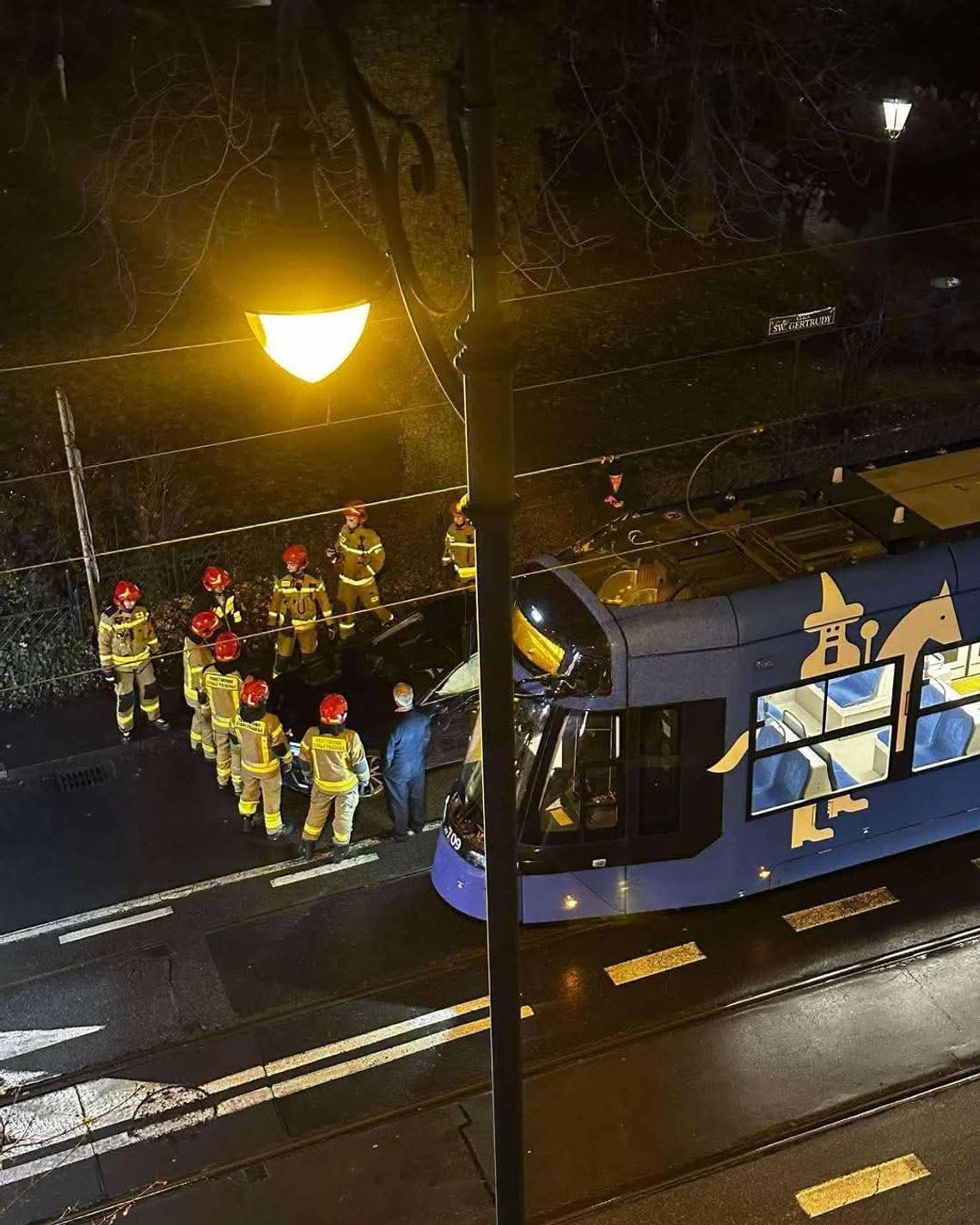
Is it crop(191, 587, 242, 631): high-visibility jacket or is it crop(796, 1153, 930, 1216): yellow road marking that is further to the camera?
crop(191, 587, 242, 631): high-visibility jacket

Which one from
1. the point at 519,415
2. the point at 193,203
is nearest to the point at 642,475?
the point at 519,415

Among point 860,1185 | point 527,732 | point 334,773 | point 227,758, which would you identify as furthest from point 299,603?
point 860,1185

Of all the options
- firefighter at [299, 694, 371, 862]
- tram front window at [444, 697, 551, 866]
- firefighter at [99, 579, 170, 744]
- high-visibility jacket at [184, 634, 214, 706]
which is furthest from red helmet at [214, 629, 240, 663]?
tram front window at [444, 697, 551, 866]

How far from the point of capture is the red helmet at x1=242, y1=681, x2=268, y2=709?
10273 mm

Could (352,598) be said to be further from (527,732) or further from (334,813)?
(527,732)

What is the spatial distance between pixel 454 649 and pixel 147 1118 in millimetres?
5488

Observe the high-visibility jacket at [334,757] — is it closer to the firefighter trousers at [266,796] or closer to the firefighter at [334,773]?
the firefighter at [334,773]

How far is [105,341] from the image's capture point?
18.1 m

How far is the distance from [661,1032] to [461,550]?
5.23m

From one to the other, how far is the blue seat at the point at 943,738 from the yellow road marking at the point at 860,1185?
2.81 meters

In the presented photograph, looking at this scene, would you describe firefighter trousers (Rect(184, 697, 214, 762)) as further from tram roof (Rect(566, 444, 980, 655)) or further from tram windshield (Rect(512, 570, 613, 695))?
tram roof (Rect(566, 444, 980, 655))

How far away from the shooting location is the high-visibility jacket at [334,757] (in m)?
10.2

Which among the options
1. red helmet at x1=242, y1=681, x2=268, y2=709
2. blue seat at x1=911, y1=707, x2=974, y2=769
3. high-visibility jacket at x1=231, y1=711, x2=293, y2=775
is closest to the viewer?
blue seat at x1=911, y1=707, x2=974, y2=769

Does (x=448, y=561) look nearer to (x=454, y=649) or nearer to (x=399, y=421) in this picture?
(x=454, y=649)
